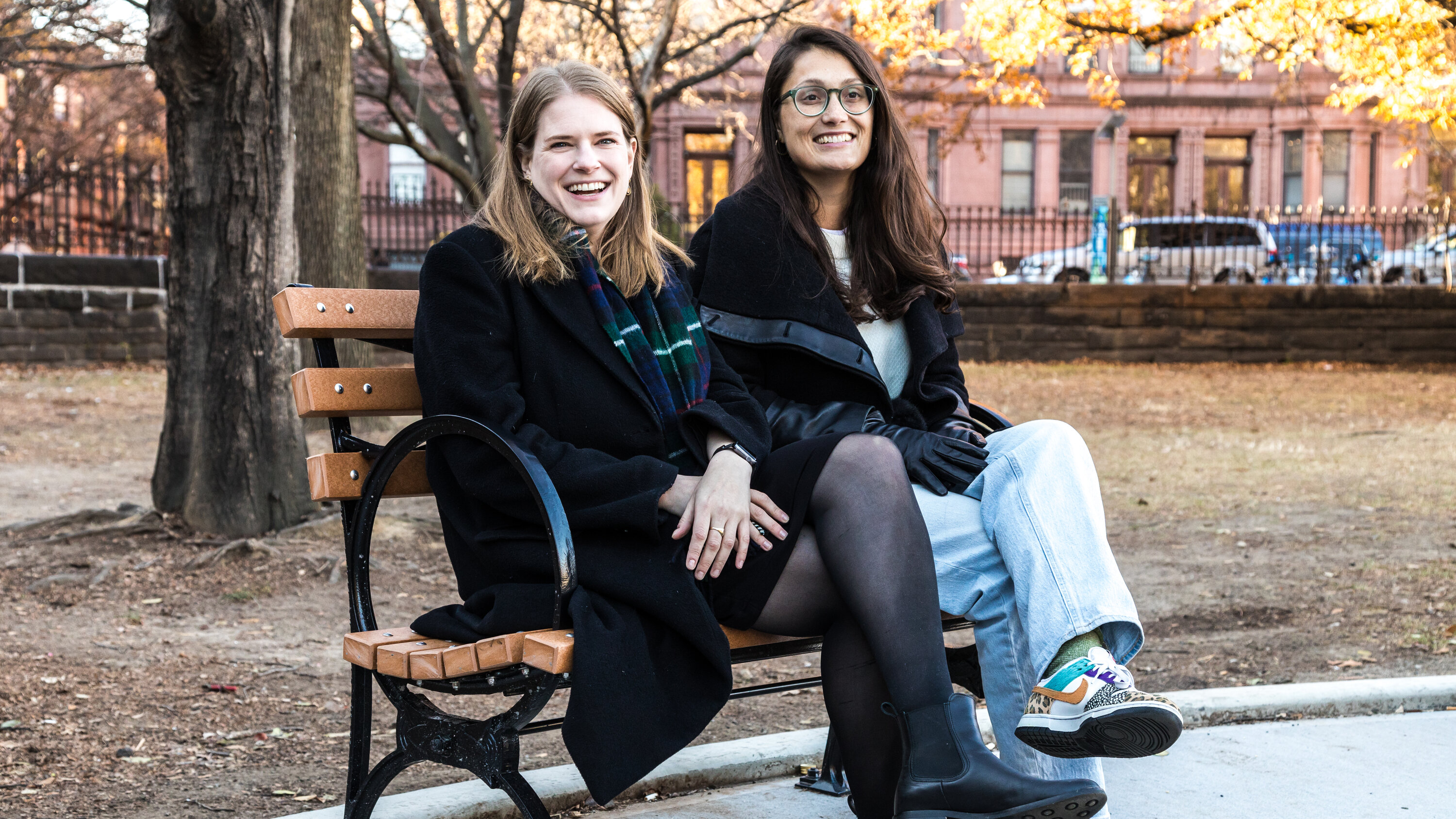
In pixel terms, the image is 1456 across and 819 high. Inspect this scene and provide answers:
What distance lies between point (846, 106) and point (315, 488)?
58.8 inches

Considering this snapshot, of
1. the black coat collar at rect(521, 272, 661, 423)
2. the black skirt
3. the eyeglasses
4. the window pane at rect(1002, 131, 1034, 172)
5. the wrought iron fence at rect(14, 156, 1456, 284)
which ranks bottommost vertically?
the black skirt

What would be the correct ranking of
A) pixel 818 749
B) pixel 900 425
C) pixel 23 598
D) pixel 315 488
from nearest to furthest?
pixel 315 488 < pixel 900 425 < pixel 818 749 < pixel 23 598

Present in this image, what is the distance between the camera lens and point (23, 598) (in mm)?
4867

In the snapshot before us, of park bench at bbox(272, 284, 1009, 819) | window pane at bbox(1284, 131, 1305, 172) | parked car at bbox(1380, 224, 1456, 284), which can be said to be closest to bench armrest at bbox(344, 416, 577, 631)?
park bench at bbox(272, 284, 1009, 819)

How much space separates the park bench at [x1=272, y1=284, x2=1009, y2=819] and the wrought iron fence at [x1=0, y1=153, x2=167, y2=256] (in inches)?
480

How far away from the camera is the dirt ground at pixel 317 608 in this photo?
3252 millimetres

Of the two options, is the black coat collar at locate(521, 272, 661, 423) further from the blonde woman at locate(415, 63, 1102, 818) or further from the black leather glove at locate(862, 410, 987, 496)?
→ the black leather glove at locate(862, 410, 987, 496)

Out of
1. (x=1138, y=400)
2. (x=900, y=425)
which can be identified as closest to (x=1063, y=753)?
(x=900, y=425)

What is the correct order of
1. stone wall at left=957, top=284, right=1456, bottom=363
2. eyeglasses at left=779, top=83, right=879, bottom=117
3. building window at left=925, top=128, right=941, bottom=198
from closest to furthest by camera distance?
eyeglasses at left=779, top=83, right=879, bottom=117 → stone wall at left=957, top=284, right=1456, bottom=363 → building window at left=925, top=128, right=941, bottom=198

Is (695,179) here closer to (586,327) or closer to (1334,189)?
(1334,189)

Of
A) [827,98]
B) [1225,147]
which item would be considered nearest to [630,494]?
[827,98]

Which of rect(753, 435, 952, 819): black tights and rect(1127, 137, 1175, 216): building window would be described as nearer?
rect(753, 435, 952, 819): black tights

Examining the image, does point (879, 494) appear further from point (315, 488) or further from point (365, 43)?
point (365, 43)

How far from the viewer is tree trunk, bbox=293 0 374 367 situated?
6859 millimetres
